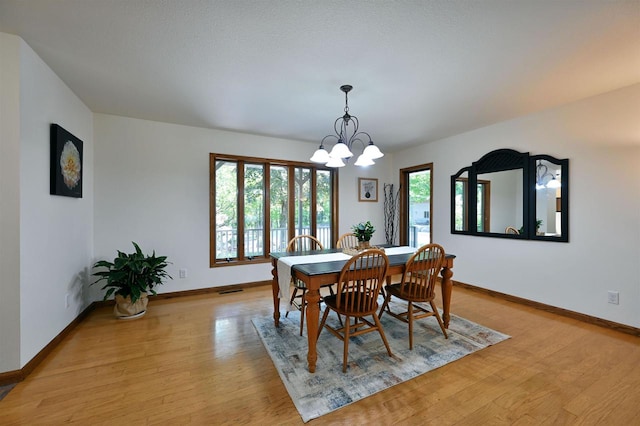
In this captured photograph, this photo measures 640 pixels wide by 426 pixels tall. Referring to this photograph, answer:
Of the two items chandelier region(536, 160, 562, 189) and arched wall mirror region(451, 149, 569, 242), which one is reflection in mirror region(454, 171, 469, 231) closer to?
arched wall mirror region(451, 149, 569, 242)

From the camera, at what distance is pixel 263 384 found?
6.20ft

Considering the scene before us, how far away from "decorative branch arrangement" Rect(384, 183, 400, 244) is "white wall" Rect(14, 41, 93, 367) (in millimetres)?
4806

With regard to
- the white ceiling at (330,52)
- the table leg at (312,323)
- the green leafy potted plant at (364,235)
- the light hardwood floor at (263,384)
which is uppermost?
the white ceiling at (330,52)

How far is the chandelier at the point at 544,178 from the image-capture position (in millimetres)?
3227

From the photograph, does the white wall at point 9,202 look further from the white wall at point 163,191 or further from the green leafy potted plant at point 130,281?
the white wall at point 163,191

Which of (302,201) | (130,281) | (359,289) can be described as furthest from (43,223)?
(302,201)

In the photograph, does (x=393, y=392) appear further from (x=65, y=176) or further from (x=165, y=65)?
(x=65, y=176)

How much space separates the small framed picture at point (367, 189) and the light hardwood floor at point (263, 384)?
3.06 metres

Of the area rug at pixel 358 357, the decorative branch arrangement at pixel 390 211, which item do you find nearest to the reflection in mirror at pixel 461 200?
the decorative branch arrangement at pixel 390 211

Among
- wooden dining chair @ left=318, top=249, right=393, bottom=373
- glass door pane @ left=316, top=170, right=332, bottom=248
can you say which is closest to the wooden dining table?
wooden dining chair @ left=318, top=249, right=393, bottom=373

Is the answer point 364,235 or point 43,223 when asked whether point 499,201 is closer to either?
point 364,235

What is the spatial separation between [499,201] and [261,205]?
3.58 metres

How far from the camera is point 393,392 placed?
5.90ft

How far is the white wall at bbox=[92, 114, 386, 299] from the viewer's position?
3.43m
